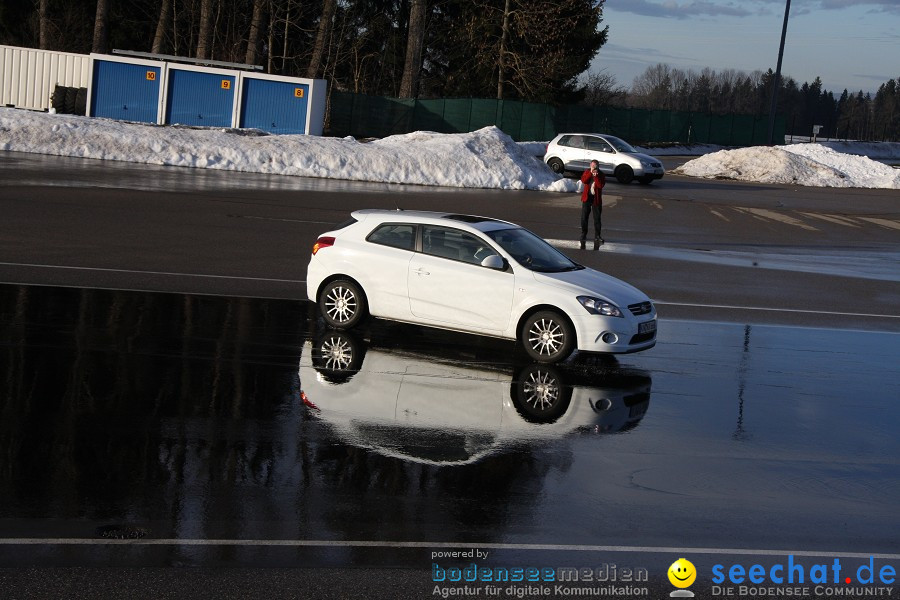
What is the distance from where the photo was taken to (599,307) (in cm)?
1138

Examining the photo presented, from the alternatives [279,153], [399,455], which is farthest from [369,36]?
[399,455]

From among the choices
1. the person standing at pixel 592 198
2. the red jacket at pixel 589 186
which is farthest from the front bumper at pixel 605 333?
the red jacket at pixel 589 186

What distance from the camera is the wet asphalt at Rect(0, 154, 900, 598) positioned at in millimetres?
6059

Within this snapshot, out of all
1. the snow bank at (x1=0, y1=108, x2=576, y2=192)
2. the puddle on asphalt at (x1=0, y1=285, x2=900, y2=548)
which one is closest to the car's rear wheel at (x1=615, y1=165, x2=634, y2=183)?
the snow bank at (x1=0, y1=108, x2=576, y2=192)

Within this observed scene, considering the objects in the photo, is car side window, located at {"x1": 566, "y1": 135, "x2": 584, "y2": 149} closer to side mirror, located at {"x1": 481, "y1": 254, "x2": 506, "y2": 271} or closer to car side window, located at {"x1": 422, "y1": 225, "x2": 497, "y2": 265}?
car side window, located at {"x1": 422, "y1": 225, "x2": 497, "y2": 265}

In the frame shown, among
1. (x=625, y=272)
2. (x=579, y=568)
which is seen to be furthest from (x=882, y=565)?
(x=625, y=272)

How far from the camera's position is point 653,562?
20.5ft

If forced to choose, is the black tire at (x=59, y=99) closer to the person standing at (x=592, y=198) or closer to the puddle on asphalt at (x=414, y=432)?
the person standing at (x=592, y=198)

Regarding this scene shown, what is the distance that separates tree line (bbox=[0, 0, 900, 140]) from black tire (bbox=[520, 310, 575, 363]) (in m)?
37.6

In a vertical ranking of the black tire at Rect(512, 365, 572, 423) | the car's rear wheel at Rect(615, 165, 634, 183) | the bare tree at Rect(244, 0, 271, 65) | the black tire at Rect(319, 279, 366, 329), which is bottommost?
the black tire at Rect(512, 365, 572, 423)

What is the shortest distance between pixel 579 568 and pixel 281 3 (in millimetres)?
55113

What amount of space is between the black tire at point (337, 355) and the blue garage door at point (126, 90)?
3056 cm

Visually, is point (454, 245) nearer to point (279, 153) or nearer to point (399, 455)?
point (399, 455)

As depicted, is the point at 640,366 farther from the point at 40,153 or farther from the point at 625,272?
the point at 40,153
